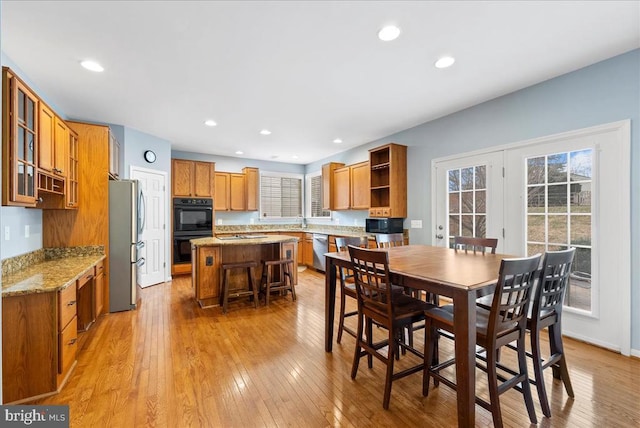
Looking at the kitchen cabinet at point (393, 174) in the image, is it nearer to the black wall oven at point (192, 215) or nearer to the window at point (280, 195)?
the window at point (280, 195)

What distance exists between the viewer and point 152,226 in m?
5.13

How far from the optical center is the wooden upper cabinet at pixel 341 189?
19.3ft

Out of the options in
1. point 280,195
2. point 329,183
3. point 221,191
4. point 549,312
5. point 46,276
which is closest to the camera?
point 549,312

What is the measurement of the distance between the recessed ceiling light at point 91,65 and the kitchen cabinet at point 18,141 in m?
0.55

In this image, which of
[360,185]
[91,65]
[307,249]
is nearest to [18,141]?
[91,65]

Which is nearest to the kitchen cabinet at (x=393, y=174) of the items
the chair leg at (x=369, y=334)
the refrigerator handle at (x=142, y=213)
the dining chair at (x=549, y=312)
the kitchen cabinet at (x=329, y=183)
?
the kitchen cabinet at (x=329, y=183)

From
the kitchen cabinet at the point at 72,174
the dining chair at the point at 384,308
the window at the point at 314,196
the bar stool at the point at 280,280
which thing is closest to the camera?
the dining chair at the point at 384,308

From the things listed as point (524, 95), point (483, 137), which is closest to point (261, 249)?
point (483, 137)

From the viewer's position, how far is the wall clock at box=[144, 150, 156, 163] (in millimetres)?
4969

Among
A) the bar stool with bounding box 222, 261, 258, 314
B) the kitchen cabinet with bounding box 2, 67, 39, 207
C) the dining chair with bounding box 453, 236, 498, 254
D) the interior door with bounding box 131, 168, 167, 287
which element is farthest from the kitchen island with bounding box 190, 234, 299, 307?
the dining chair with bounding box 453, 236, 498, 254

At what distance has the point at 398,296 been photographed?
234cm

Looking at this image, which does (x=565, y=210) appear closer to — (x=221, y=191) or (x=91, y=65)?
(x=91, y=65)

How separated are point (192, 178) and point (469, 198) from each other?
5.13m

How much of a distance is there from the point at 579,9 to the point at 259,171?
616 centimetres
